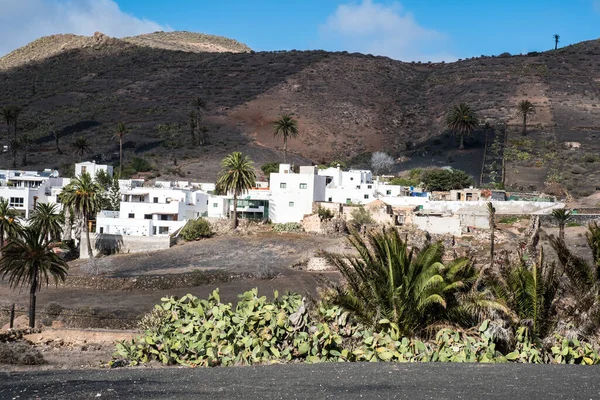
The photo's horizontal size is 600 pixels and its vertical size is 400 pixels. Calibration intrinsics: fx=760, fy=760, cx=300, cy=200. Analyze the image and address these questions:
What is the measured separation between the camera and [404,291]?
1691 cm

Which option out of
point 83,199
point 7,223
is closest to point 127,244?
point 83,199

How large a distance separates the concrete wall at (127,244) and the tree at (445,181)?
2742 cm

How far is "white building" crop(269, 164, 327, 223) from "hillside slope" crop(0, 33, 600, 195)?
24.3 metres

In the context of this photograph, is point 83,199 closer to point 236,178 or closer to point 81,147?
point 236,178

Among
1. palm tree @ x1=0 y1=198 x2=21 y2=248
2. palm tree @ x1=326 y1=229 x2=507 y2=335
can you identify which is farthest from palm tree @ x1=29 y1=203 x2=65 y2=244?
palm tree @ x1=326 y1=229 x2=507 y2=335

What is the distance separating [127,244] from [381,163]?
42.6 m

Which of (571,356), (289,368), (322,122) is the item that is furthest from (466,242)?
(322,122)

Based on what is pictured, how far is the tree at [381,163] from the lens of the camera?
85875 millimetres

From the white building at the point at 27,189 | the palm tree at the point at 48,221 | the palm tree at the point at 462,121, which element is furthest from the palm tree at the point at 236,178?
the palm tree at the point at 462,121

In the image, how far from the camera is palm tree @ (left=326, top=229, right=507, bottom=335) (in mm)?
16703

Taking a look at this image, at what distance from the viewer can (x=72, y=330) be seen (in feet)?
95.6

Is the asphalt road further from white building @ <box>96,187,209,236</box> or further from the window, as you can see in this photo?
the window

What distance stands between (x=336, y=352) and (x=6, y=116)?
8653cm

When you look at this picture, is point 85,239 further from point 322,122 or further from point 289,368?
point 322,122
